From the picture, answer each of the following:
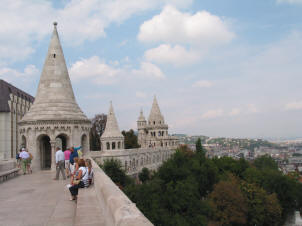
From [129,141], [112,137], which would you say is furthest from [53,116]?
[129,141]

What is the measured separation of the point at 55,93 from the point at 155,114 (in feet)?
139

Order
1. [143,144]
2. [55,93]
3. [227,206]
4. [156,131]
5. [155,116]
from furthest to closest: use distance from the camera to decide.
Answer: [143,144] < [155,116] < [156,131] < [227,206] < [55,93]

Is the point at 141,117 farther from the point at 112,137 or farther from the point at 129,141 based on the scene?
the point at 112,137

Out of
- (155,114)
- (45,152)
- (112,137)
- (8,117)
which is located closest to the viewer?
(45,152)

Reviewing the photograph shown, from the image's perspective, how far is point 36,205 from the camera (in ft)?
26.1

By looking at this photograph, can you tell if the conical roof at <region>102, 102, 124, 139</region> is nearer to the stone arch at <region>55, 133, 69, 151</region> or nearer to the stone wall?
the stone wall

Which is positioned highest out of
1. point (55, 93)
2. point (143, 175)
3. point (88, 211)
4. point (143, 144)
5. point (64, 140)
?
point (55, 93)

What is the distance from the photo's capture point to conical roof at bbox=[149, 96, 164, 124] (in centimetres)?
6066

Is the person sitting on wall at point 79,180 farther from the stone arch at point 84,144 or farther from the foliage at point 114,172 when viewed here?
the foliage at point 114,172

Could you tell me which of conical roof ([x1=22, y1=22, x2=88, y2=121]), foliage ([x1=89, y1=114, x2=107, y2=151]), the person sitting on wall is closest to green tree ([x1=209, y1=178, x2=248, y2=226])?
conical roof ([x1=22, y1=22, x2=88, y2=121])

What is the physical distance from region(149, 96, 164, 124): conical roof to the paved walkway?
49455 millimetres

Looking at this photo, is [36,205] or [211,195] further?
[211,195]

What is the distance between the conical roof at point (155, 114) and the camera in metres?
60.7

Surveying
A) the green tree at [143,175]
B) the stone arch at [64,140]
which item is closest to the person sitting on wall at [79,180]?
the stone arch at [64,140]
